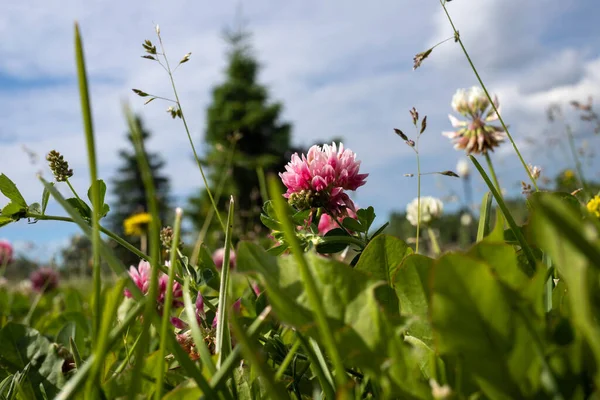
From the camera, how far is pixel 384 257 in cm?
44

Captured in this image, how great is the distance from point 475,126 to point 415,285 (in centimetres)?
87

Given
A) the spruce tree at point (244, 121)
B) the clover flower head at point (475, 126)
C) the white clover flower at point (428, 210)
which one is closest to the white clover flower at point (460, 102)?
the clover flower head at point (475, 126)

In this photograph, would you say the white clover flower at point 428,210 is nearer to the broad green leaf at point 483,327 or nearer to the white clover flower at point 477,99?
the white clover flower at point 477,99

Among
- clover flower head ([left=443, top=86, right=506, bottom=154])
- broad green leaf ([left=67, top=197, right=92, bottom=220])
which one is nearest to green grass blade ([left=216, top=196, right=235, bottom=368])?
broad green leaf ([left=67, top=197, right=92, bottom=220])

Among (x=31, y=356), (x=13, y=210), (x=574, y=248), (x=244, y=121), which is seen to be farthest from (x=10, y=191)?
(x=244, y=121)

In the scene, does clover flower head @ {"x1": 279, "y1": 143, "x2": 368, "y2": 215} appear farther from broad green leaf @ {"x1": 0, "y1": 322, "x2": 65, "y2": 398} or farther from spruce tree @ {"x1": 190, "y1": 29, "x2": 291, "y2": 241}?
spruce tree @ {"x1": 190, "y1": 29, "x2": 291, "y2": 241}

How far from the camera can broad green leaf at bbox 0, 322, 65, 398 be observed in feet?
1.89

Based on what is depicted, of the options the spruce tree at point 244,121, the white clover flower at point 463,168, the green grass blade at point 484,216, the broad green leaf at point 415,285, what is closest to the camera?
the broad green leaf at point 415,285

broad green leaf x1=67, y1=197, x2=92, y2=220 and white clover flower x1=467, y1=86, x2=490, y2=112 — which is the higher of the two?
white clover flower x1=467, y1=86, x2=490, y2=112

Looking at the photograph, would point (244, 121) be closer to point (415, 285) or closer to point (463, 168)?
point (463, 168)

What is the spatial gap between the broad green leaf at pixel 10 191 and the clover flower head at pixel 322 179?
0.97 ft

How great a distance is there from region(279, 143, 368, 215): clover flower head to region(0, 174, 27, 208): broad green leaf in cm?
30

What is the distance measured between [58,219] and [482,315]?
46cm

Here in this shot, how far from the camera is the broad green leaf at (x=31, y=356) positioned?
1.89ft
